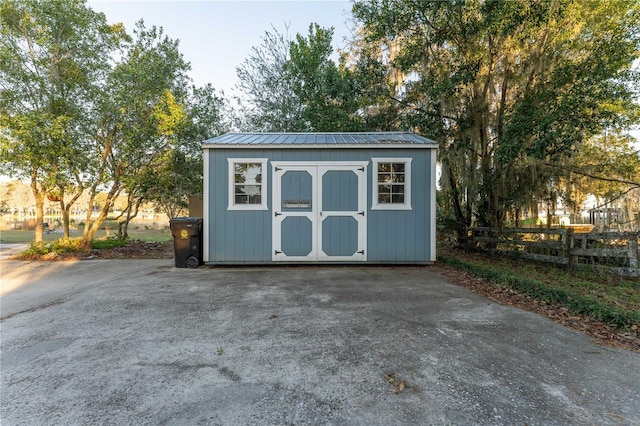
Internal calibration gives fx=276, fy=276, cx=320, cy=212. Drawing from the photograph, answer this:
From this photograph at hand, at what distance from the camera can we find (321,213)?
5.84 meters

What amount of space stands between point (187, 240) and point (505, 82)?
8443 mm

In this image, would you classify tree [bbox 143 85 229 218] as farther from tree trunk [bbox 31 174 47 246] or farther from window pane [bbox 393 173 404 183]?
window pane [bbox 393 173 404 183]

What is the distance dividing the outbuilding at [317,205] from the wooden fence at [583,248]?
2.21 meters

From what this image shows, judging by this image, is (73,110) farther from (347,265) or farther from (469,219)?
(469,219)

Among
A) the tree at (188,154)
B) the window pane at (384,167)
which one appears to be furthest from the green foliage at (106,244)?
the window pane at (384,167)

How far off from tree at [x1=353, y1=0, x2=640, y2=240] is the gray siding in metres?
2.07

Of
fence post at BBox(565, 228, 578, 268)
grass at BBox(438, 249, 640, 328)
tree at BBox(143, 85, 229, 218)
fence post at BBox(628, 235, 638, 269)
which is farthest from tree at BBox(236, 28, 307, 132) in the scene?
fence post at BBox(628, 235, 638, 269)

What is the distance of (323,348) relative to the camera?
2.37 m

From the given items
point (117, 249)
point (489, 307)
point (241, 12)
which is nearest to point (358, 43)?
point (241, 12)

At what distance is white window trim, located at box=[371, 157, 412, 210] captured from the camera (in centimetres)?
587

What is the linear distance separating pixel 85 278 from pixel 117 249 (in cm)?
365

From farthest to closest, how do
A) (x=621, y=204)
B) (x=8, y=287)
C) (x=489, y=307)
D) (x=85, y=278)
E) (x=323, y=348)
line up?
(x=621, y=204) → (x=85, y=278) → (x=8, y=287) → (x=489, y=307) → (x=323, y=348)

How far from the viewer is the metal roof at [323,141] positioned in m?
5.79

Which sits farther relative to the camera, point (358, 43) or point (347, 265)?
point (358, 43)
